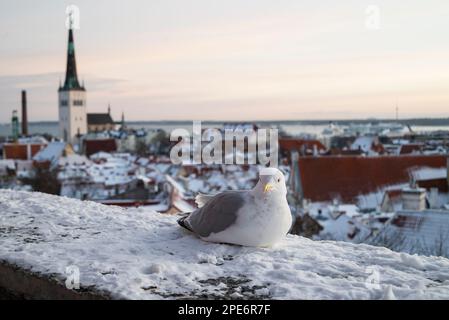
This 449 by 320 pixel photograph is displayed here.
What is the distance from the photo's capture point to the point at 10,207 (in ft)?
17.5

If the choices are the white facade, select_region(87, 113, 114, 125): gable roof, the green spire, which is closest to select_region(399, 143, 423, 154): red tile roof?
the green spire

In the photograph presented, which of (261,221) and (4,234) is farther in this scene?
(4,234)

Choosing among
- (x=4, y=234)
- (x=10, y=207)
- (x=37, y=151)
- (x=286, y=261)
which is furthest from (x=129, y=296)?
(x=37, y=151)

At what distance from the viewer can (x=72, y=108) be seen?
10781 centimetres

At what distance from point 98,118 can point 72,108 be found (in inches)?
751

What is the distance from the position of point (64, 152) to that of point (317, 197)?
4190cm

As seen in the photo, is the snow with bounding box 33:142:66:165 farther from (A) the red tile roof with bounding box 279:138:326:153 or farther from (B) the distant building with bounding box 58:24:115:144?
(B) the distant building with bounding box 58:24:115:144

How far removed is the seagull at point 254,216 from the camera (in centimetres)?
381

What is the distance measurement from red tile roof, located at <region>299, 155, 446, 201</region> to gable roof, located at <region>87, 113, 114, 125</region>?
99974mm

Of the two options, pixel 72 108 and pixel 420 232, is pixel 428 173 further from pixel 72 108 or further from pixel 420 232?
pixel 72 108

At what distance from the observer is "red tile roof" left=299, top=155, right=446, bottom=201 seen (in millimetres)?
28625

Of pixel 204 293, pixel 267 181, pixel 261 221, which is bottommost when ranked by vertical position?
pixel 204 293

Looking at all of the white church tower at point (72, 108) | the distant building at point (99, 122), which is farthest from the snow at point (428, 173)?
the distant building at point (99, 122)
